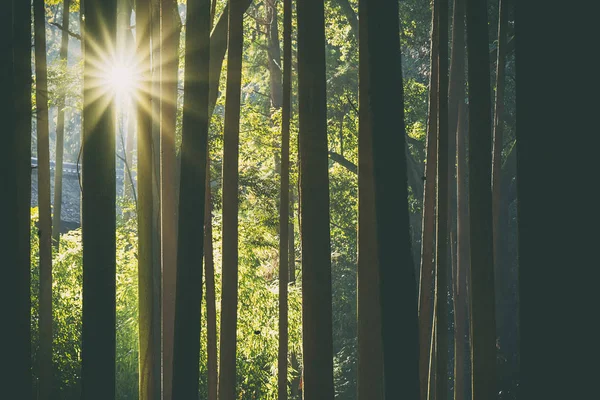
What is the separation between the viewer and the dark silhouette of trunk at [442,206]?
11.1ft

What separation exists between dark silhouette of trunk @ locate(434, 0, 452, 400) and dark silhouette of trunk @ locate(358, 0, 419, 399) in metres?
0.95

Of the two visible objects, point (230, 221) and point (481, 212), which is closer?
point (481, 212)

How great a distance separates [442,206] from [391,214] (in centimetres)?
121

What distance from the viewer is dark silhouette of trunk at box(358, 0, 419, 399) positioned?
2.43m

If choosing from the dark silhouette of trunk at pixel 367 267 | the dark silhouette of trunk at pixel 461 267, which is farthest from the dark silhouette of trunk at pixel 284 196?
the dark silhouette of trunk at pixel 461 267

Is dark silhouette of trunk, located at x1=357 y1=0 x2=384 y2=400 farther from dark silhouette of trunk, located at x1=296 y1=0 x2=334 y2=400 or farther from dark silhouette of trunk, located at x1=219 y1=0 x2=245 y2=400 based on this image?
dark silhouette of trunk, located at x1=219 y1=0 x2=245 y2=400

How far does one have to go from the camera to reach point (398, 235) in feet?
7.96

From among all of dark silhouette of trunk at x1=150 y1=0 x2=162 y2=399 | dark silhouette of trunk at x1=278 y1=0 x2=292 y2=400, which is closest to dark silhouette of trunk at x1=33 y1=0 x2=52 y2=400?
dark silhouette of trunk at x1=150 y1=0 x2=162 y2=399

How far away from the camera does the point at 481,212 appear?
334 centimetres

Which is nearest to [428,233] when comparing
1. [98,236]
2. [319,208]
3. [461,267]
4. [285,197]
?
[285,197]

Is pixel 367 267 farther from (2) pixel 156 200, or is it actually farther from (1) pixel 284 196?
(2) pixel 156 200

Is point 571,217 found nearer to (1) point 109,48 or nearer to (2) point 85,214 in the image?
(2) point 85,214

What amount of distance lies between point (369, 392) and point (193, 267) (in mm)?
1007

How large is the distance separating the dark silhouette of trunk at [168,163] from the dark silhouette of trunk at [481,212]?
177cm
